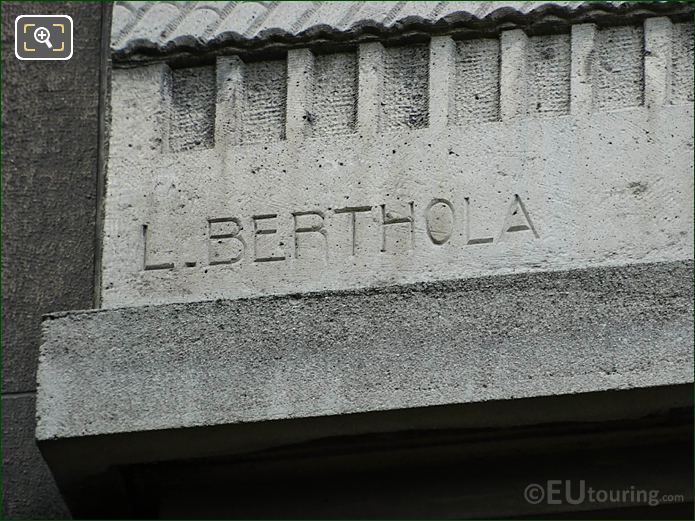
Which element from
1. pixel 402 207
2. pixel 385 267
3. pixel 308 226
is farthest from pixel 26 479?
pixel 402 207

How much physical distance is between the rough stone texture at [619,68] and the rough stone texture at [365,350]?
63 centimetres

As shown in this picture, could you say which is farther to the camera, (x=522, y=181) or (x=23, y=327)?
(x=23, y=327)

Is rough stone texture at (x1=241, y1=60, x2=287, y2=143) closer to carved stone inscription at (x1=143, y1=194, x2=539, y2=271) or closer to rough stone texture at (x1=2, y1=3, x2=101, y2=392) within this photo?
carved stone inscription at (x1=143, y1=194, x2=539, y2=271)

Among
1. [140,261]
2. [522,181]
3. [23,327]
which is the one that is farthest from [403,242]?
[23,327]

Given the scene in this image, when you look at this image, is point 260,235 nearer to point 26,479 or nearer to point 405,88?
point 405,88

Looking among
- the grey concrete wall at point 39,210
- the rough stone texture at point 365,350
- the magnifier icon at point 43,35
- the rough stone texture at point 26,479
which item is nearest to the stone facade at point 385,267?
the rough stone texture at point 365,350

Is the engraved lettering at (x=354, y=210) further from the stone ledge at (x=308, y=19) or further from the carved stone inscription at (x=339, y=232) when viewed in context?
the stone ledge at (x=308, y=19)

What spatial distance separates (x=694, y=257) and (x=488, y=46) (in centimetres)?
100

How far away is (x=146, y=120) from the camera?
6.15 metres

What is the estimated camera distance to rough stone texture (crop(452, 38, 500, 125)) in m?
5.96

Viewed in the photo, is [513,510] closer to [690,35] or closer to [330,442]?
[330,442]

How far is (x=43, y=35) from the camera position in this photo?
670cm

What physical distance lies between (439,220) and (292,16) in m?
0.91

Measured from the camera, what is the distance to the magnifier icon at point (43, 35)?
669 cm
